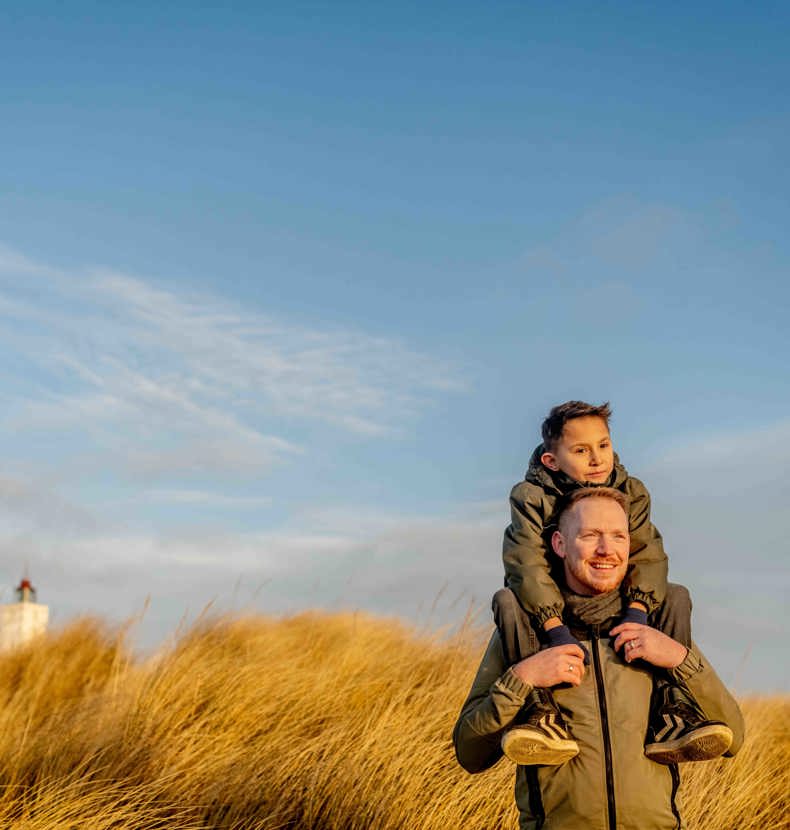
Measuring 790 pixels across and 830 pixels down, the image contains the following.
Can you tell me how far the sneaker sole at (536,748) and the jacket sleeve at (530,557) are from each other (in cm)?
38

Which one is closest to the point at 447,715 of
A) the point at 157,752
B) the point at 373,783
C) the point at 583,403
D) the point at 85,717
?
the point at 373,783

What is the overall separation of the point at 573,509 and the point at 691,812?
11.2 feet

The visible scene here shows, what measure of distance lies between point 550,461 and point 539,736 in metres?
1.09

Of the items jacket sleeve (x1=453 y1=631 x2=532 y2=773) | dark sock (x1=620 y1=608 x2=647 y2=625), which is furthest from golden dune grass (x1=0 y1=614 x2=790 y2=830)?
dark sock (x1=620 y1=608 x2=647 y2=625)

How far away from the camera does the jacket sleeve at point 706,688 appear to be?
295 cm

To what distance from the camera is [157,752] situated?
602 centimetres

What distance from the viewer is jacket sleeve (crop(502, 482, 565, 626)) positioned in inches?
121

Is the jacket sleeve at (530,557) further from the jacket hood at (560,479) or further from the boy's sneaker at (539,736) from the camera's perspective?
the boy's sneaker at (539,736)

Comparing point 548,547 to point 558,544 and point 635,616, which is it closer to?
point 558,544

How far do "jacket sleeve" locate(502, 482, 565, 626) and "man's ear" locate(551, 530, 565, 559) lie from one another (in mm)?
48

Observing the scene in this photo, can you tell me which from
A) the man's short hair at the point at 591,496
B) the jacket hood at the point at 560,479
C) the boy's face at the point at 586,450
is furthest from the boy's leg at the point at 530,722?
the boy's face at the point at 586,450

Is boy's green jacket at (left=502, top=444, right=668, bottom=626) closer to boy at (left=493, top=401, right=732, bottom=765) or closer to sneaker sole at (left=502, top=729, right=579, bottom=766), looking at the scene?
boy at (left=493, top=401, right=732, bottom=765)

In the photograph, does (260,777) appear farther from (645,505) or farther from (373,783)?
(645,505)

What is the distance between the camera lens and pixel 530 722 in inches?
112
